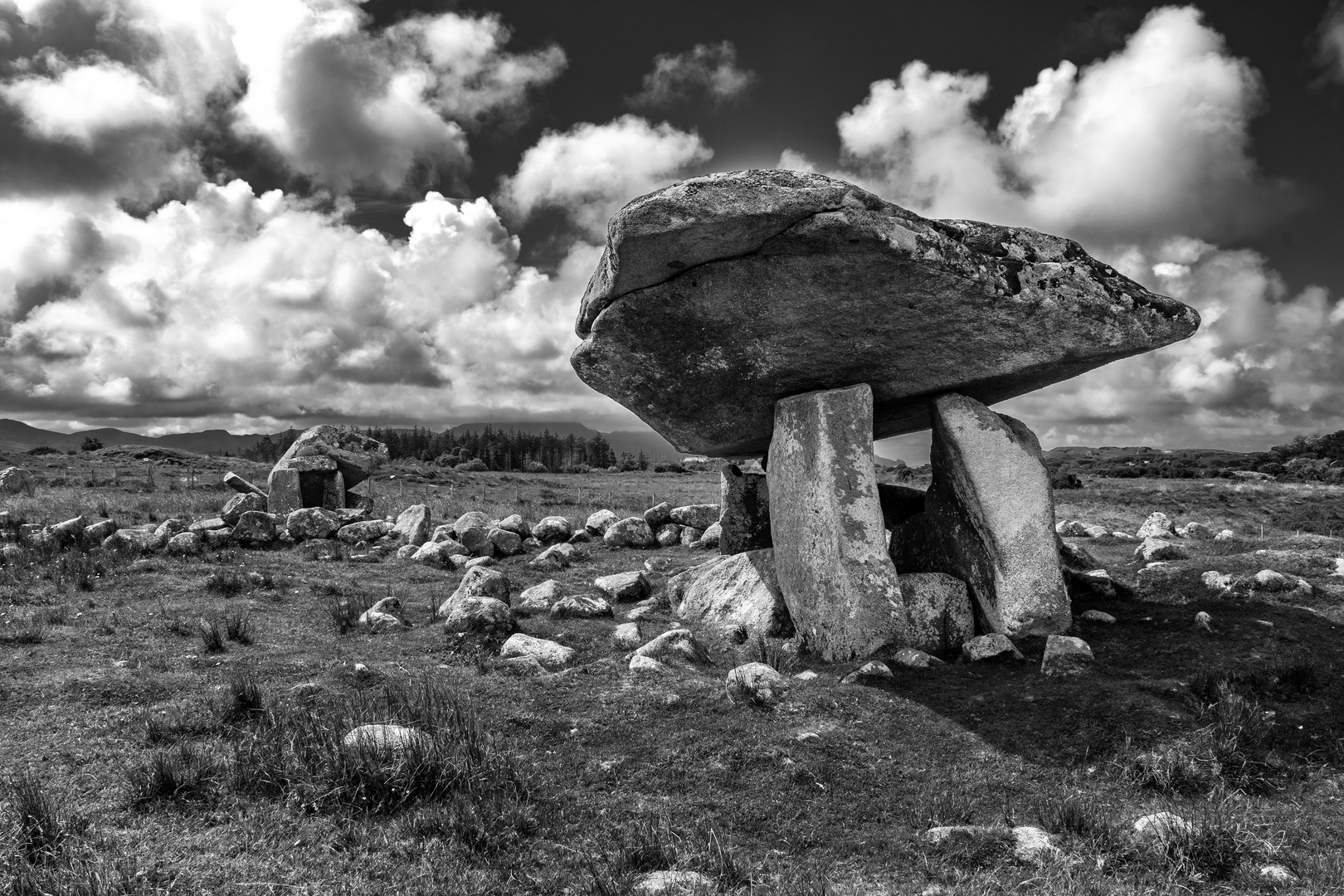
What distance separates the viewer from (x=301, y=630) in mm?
10320

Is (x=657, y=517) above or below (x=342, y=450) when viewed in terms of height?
below

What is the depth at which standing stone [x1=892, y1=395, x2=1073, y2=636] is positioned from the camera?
931 cm

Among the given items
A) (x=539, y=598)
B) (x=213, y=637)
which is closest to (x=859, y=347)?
(x=539, y=598)

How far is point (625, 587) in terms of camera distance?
12562 millimetres

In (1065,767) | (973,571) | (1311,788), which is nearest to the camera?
(1311,788)

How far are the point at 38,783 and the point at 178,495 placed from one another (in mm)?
24608

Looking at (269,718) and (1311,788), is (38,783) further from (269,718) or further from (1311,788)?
(1311,788)

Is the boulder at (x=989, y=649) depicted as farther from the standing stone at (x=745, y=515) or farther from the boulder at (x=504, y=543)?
the boulder at (x=504, y=543)

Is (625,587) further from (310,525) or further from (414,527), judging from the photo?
(310,525)

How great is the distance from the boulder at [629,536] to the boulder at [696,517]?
897mm

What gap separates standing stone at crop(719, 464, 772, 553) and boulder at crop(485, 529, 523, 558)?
18.0ft

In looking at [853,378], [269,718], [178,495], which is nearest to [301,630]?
[269,718]

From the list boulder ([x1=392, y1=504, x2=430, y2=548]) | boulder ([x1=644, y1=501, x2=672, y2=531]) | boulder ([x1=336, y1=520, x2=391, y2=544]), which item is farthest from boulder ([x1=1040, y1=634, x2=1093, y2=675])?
boulder ([x1=336, y1=520, x2=391, y2=544])

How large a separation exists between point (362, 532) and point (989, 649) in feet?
48.1
